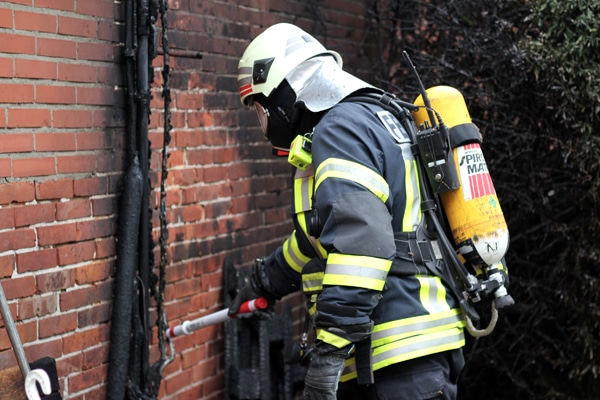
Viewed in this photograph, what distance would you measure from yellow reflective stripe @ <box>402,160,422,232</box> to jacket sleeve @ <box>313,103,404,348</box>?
140mm

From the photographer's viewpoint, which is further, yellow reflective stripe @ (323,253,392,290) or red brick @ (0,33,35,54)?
red brick @ (0,33,35,54)

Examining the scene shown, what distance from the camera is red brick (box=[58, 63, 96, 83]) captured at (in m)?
3.39

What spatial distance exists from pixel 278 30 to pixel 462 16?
2.15 metres

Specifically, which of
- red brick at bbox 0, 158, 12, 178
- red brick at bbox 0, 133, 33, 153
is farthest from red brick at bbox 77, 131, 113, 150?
red brick at bbox 0, 158, 12, 178

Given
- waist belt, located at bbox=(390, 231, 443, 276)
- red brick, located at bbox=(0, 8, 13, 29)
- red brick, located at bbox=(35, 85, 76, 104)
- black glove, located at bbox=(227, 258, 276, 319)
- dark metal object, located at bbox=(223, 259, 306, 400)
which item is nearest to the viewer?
red brick, located at bbox=(0, 8, 13, 29)

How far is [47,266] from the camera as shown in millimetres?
3363

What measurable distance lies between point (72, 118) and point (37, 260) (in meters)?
0.62

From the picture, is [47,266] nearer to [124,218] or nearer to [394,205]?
[124,218]

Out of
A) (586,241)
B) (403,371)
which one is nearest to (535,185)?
(586,241)

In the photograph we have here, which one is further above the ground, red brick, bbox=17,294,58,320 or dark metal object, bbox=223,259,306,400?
red brick, bbox=17,294,58,320

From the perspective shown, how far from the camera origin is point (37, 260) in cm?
331

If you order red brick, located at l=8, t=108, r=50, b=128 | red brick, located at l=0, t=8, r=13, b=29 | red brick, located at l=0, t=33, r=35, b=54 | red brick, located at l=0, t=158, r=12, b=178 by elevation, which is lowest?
red brick, located at l=0, t=158, r=12, b=178

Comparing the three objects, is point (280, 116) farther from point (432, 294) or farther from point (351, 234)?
point (432, 294)

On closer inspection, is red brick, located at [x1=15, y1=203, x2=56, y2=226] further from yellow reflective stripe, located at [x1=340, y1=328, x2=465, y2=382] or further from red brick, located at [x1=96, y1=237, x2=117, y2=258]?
yellow reflective stripe, located at [x1=340, y1=328, x2=465, y2=382]
